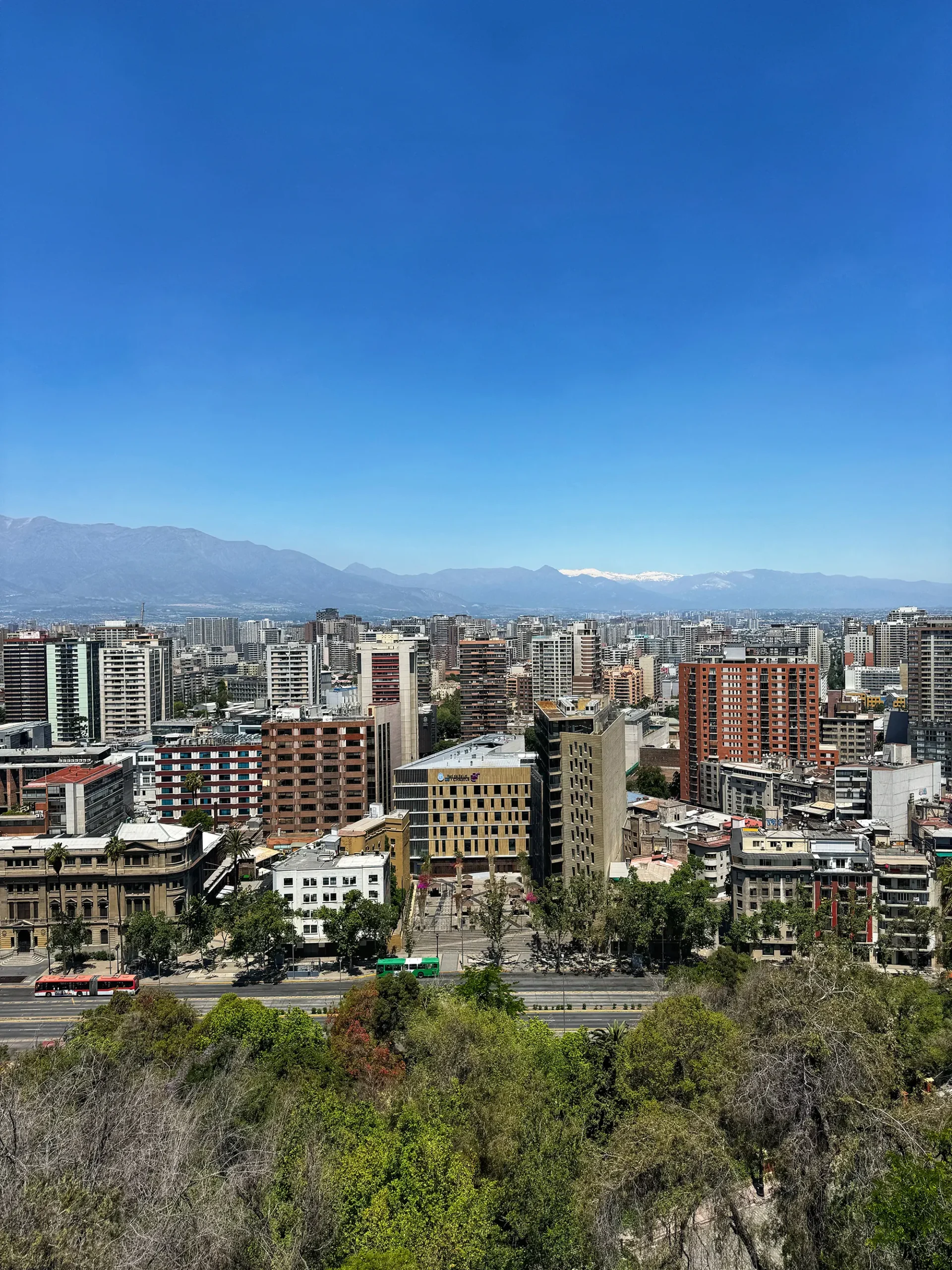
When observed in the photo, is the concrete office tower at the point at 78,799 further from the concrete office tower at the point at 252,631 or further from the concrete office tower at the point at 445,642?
the concrete office tower at the point at 252,631

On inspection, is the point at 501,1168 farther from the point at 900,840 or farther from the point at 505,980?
the point at 900,840

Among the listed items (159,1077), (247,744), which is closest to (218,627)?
(247,744)

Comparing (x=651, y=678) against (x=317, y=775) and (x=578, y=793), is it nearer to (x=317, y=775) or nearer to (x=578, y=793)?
(x=317, y=775)

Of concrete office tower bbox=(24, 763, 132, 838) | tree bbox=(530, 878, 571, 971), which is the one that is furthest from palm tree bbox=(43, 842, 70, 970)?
tree bbox=(530, 878, 571, 971)

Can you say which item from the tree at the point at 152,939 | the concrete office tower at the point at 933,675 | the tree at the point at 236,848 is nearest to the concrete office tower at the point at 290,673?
the tree at the point at 236,848

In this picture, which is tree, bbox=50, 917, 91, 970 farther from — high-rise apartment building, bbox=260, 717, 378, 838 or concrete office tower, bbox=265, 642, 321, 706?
concrete office tower, bbox=265, 642, 321, 706

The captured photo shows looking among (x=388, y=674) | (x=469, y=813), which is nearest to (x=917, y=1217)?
(x=469, y=813)

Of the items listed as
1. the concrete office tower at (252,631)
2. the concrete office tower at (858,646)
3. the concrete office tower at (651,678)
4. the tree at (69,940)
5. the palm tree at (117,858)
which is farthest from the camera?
the concrete office tower at (252,631)
